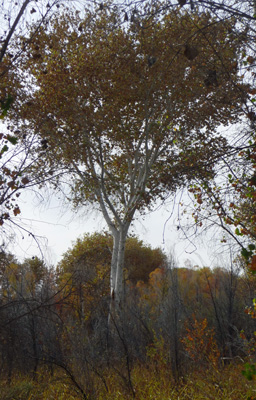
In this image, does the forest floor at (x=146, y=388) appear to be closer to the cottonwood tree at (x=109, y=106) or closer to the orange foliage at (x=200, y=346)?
the orange foliage at (x=200, y=346)

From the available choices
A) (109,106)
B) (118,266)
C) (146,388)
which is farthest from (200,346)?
(109,106)

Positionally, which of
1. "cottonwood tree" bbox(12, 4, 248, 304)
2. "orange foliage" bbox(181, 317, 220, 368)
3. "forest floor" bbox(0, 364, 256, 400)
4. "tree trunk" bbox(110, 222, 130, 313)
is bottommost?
"forest floor" bbox(0, 364, 256, 400)

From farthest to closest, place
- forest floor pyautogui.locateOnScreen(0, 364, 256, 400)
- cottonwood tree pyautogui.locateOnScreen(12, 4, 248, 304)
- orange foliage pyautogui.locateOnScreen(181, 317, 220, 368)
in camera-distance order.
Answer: cottonwood tree pyautogui.locateOnScreen(12, 4, 248, 304) < orange foliage pyautogui.locateOnScreen(181, 317, 220, 368) < forest floor pyautogui.locateOnScreen(0, 364, 256, 400)

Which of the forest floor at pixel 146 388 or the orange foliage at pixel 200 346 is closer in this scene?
the forest floor at pixel 146 388

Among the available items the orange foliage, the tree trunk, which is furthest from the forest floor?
the tree trunk

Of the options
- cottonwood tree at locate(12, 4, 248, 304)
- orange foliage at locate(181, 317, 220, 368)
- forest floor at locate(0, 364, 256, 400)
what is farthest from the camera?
cottonwood tree at locate(12, 4, 248, 304)

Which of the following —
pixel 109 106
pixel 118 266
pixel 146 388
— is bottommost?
pixel 146 388

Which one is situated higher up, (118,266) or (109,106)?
(109,106)

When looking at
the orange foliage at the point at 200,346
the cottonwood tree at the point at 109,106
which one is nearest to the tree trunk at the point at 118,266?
the cottonwood tree at the point at 109,106

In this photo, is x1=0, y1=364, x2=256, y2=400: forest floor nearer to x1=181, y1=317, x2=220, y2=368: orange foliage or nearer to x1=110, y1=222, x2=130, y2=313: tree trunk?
x1=181, y1=317, x2=220, y2=368: orange foliage

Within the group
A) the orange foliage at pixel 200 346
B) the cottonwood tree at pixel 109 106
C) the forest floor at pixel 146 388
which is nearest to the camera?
the forest floor at pixel 146 388

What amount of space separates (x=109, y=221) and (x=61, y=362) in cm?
785

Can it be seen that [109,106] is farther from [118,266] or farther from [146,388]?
[146,388]

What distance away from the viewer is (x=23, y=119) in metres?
13.8
